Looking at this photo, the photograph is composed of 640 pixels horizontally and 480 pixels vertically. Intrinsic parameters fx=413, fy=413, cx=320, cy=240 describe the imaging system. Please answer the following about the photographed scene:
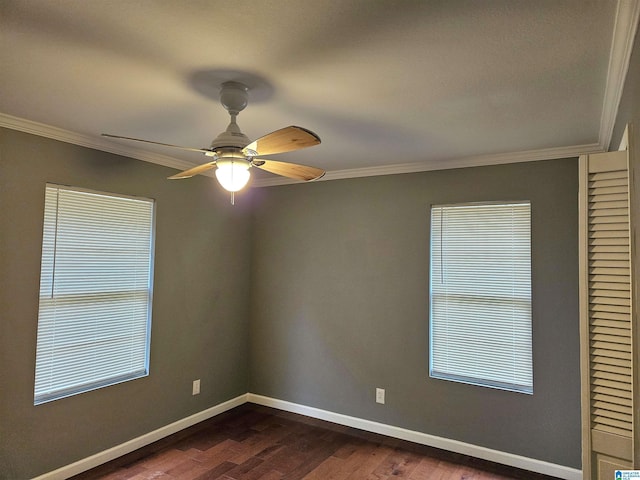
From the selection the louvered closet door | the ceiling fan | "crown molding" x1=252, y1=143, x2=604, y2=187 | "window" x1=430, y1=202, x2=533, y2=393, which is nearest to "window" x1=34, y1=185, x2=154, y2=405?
the ceiling fan

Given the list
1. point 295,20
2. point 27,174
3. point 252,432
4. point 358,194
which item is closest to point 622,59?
point 295,20

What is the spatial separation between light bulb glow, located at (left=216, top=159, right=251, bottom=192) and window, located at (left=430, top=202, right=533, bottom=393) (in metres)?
2.05

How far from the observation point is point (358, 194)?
4.00 meters

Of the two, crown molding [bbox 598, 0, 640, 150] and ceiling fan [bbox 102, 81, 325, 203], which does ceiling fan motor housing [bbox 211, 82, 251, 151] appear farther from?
crown molding [bbox 598, 0, 640, 150]

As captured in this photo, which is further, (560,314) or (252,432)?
(252,432)

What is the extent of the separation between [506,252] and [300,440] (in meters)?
2.36

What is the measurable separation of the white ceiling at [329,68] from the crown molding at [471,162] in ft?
0.24

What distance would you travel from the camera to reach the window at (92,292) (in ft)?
9.26

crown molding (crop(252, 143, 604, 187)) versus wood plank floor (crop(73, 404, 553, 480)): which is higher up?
crown molding (crop(252, 143, 604, 187))

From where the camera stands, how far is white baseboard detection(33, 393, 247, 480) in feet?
9.41

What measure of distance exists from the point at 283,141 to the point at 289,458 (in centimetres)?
259

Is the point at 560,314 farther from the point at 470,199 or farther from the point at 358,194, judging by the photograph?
the point at 358,194

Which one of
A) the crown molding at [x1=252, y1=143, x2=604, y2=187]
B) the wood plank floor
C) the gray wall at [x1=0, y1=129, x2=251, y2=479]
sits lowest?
the wood plank floor

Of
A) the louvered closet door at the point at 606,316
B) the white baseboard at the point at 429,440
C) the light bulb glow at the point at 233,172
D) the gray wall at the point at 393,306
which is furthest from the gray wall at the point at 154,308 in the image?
the louvered closet door at the point at 606,316
